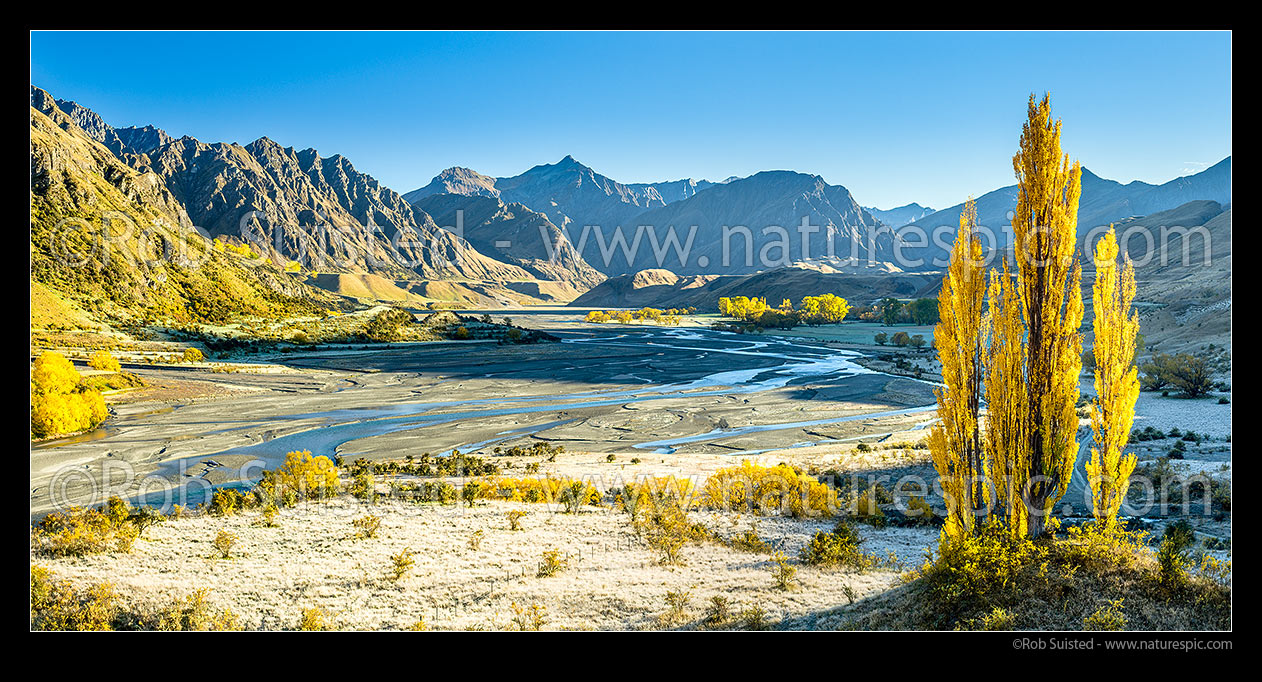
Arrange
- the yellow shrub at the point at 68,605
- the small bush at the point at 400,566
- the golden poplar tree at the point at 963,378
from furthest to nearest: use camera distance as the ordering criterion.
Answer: the small bush at the point at 400,566
the yellow shrub at the point at 68,605
the golden poplar tree at the point at 963,378

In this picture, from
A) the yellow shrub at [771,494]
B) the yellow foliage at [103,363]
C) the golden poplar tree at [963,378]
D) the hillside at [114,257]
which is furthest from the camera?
the hillside at [114,257]

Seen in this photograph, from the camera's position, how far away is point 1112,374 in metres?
8.59

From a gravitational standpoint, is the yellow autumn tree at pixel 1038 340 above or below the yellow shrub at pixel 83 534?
above

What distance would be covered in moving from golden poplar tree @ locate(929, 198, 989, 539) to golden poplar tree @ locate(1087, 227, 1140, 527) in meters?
1.70

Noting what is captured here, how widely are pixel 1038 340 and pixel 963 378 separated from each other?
3.45ft

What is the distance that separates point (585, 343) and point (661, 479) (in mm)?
60570

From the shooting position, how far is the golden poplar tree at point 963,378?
8.41 m

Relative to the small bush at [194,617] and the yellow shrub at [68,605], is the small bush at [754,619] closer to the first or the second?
the small bush at [194,617]

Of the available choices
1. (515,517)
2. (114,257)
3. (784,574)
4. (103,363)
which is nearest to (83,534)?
(515,517)

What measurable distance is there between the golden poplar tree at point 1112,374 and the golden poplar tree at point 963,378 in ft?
5.57

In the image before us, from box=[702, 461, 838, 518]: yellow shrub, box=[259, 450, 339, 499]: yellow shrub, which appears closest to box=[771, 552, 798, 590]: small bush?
box=[702, 461, 838, 518]: yellow shrub

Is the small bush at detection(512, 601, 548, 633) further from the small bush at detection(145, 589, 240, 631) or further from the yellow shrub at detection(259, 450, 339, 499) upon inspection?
the yellow shrub at detection(259, 450, 339, 499)

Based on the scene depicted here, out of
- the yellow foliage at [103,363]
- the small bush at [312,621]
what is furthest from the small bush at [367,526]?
the yellow foliage at [103,363]
